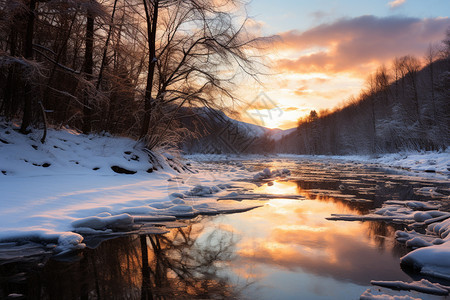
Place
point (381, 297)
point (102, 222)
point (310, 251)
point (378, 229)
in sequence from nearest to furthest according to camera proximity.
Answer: point (381, 297), point (310, 251), point (102, 222), point (378, 229)

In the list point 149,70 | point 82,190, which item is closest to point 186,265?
point 82,190

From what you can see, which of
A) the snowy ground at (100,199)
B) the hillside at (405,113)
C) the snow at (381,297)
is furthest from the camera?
the hillside at (405,113)

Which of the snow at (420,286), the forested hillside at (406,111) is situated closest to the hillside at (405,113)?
the forested hillside at (406,111)

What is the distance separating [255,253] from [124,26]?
10490 millimetres

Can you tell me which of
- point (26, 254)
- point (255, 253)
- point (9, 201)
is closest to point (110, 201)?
point (9, 201)

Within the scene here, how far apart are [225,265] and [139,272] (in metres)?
0.97

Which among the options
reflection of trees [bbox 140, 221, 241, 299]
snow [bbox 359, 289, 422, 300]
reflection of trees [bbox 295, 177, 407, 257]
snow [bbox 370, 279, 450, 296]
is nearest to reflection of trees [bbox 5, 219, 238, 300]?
reflection of trees [bbox 140, 221, 241, 299]

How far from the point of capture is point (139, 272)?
296 centimetres

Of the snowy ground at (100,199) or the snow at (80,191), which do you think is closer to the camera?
the snowy ground at (100,199)

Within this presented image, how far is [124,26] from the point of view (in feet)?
35.4

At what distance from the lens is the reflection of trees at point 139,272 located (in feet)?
8.20

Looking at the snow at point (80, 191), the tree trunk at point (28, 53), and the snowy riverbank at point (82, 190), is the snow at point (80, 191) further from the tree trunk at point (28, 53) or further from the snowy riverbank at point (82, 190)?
the tree trunk at point (28, 53)

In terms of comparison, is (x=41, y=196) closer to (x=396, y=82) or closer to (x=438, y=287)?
(x=438, y=287)

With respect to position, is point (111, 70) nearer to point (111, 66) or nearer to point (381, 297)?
point (111, 66)
